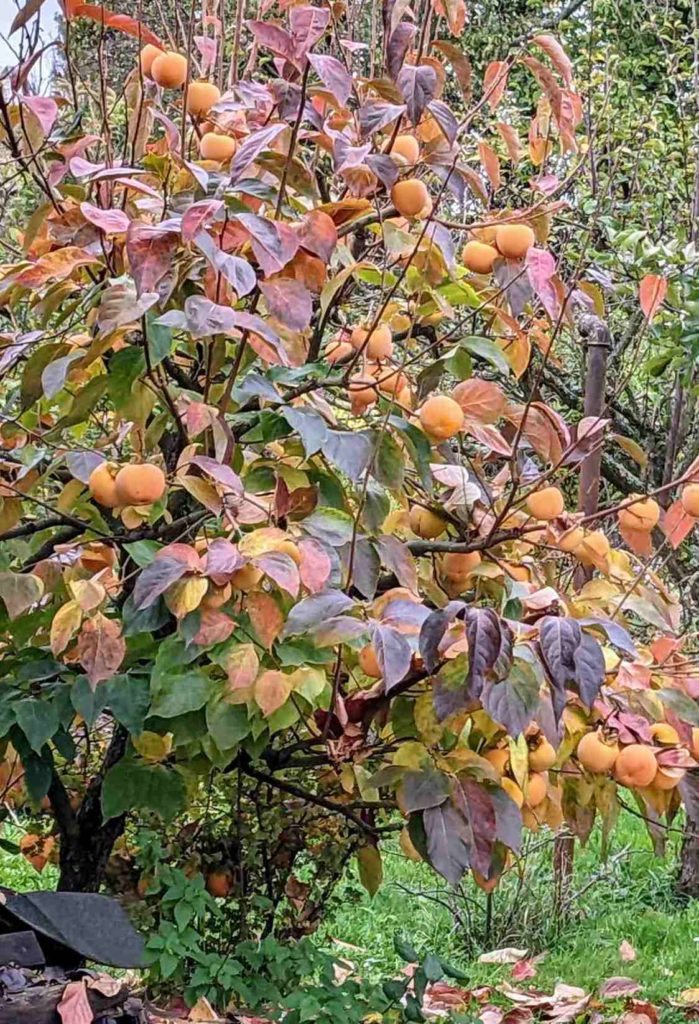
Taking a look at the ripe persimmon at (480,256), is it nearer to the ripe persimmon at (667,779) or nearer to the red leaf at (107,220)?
the red leaf at (107,220)

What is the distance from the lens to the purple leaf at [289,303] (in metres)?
1.24

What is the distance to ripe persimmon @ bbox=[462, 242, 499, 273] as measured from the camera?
1373mm

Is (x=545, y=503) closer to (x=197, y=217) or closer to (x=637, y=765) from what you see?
(x=637, y=765)

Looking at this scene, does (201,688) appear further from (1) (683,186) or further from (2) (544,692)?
(1) (683,186)

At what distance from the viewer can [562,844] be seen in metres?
3.67

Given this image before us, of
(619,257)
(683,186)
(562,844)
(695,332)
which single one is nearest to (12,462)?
(695,332)

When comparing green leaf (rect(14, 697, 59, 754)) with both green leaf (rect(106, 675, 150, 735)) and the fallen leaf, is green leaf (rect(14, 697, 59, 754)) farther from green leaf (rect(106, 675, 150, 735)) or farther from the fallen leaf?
the fallen leaf

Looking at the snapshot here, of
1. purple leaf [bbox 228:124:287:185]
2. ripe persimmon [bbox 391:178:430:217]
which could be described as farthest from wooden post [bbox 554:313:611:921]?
purple leaf [bbox 228:124:287:185]

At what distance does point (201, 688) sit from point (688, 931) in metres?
2.89

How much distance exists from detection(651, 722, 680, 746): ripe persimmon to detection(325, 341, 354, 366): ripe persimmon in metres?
0.58

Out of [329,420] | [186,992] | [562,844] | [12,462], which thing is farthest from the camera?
[562,844]

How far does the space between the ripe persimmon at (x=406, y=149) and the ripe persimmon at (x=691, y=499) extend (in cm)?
47

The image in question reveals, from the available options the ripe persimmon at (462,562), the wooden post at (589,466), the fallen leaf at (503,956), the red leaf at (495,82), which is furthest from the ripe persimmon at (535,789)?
the fallen leaf at (503,956)

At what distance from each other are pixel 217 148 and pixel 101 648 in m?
0.59
